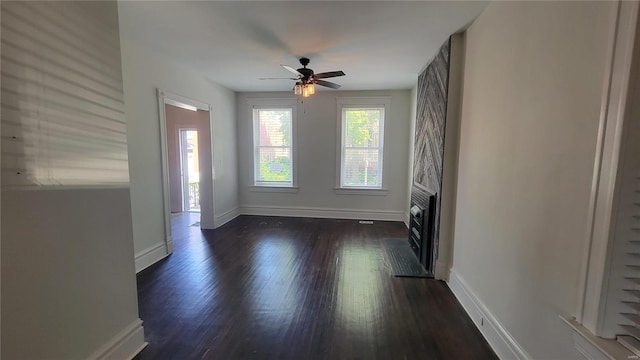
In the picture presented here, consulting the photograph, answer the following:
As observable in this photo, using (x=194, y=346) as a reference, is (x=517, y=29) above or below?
above

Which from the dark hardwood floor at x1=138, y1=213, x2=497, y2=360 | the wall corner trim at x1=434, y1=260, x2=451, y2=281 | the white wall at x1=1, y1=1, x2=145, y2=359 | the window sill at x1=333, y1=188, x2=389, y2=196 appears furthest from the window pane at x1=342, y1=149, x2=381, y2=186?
the white wall at x1=1, y1=1, x2=145, y2=359

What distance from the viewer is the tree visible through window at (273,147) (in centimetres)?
587

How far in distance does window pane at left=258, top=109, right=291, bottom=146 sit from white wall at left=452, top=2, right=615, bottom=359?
12.8 feet

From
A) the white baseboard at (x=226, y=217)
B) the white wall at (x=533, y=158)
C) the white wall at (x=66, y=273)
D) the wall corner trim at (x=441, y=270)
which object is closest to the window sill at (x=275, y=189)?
the white baseboard at (x=226, y=217)

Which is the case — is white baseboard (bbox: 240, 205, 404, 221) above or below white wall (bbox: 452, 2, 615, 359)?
below

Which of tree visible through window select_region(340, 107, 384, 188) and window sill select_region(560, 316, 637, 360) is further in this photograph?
tree visible through window select_region(340, 107, 384, 188)

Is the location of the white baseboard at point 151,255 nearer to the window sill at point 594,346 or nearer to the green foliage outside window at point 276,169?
the green foliage outside window at point 276,169

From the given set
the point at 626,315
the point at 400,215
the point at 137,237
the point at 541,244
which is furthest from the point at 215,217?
the point at 626,315

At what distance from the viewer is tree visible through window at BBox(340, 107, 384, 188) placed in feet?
18.5

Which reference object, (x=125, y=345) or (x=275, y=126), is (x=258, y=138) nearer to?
(x=275, y=126)

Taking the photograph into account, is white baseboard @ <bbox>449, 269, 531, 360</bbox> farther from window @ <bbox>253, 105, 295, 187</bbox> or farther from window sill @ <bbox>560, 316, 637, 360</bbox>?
window @ <bbox>253, 105, 295, 187</bbox>

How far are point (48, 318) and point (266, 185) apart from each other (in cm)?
463

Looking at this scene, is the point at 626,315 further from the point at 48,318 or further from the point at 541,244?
the point at 48,318

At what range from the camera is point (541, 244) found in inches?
61.9
